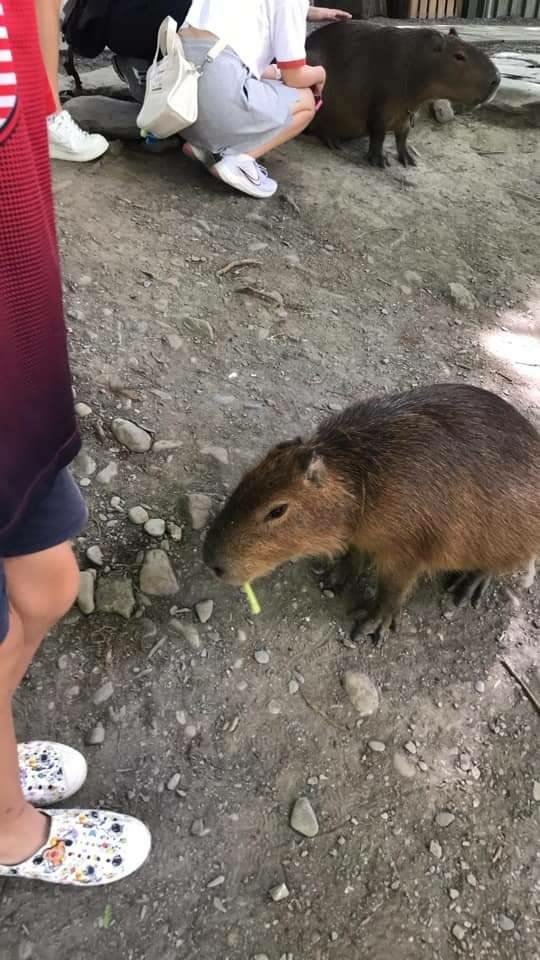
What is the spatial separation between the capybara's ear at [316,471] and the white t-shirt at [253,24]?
Result: 104 inches

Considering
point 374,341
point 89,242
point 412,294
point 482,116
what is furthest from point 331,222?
point 482,116

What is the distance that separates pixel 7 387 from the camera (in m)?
1.04

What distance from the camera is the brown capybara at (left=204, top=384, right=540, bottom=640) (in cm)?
210

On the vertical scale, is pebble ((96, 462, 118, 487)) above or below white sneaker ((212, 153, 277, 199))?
below

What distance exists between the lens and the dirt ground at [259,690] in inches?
66.3

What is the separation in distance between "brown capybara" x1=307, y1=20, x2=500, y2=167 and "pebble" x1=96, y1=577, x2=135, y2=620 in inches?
154

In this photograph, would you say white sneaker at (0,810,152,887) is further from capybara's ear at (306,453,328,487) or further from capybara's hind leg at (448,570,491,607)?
capybara's hind leg at (448,570,491,607)

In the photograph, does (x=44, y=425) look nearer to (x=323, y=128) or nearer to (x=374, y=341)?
(x=374, y=341)

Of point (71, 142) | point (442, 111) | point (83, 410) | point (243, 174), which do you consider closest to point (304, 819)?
point (83, 410)

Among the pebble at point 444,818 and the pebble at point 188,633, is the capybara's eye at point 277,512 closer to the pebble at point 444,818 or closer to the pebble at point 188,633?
the pebble at point 188,633

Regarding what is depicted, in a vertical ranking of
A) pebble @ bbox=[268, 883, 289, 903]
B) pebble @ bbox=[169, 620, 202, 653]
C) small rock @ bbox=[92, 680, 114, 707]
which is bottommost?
pebble @ bbox=[268, 883, 289, 903]

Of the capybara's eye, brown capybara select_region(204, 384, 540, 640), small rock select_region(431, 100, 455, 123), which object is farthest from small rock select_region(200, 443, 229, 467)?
small rock select_region(431, 100, 455, 123)

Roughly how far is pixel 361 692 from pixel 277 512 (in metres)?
0.55

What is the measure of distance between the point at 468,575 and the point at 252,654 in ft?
2.54
